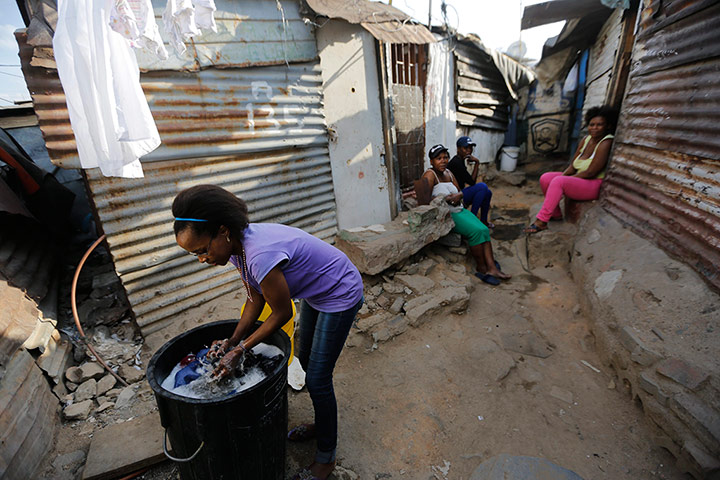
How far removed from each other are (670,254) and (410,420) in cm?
278

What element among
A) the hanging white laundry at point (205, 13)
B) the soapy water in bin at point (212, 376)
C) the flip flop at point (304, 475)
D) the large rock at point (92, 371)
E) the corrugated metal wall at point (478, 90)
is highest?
the hanging white laundry at point (205, 13)

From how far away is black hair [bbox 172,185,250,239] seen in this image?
1.40 meters

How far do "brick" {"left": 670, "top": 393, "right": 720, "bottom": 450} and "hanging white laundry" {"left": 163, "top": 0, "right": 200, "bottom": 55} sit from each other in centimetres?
412

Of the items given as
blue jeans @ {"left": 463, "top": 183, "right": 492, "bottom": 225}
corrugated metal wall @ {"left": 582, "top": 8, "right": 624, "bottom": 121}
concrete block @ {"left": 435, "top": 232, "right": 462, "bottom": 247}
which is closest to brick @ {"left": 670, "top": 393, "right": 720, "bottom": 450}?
concrete block @ {"left": 435, "top": 232, "right": 462, "bottom": 247}

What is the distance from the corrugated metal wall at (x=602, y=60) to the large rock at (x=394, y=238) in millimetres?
5192

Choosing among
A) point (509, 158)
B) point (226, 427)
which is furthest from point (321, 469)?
point (509, 158)

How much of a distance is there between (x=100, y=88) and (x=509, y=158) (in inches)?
410

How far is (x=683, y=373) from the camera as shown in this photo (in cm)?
212

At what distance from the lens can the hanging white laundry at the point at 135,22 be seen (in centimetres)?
208

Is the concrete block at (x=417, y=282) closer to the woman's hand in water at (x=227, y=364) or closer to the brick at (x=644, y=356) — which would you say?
the brick at (x=644, y=356)

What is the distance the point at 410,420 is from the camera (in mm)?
2492

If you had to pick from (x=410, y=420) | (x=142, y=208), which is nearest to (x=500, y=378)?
(x=410, y=420)

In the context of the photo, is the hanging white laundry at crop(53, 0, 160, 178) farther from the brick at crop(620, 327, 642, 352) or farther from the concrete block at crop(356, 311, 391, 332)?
the brick at crop(620, 327, 642, 352)

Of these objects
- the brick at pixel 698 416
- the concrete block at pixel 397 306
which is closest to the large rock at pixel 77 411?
the concrete block at pixel 397 306
